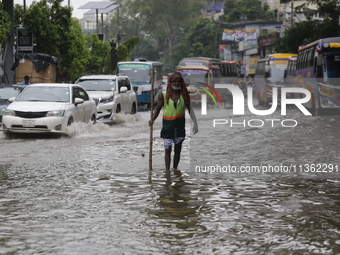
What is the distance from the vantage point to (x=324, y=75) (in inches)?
1103

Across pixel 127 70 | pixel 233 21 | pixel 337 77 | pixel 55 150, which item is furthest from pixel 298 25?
pixel 233 21

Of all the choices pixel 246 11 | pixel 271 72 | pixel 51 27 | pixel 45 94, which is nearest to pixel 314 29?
pixel 271 72

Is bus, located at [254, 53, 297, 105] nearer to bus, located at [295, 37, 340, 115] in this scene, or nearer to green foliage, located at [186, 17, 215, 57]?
bus, located at [295, 37, 340, 115]

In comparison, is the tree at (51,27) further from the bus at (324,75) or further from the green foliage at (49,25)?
the bus at (324,75)

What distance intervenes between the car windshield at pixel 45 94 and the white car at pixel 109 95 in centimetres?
399

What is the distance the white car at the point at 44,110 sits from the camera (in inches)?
733

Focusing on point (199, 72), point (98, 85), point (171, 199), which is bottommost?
point (171, 199)

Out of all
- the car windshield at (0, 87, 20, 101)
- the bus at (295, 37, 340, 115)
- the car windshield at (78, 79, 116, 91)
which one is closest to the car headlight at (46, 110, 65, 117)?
the car windshield at (0, 87, 20, 101)

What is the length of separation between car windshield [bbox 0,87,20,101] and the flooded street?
5.38 metres

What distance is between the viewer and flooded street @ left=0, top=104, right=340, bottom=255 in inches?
266

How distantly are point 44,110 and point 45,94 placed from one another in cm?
119

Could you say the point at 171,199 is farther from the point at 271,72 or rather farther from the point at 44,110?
the point at 271,72

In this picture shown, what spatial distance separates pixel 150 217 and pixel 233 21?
316 ft

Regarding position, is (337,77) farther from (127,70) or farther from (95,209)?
(95,209)
